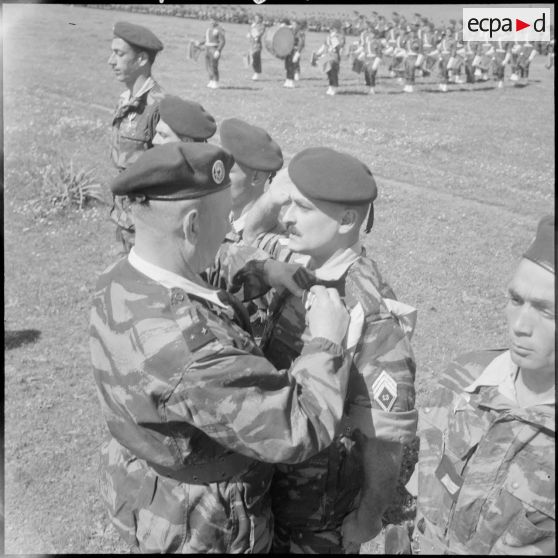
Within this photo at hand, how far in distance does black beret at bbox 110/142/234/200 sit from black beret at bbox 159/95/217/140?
9.41 feet

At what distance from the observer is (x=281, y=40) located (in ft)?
77.0

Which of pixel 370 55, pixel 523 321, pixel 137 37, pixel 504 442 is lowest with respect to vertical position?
pixel 370 55

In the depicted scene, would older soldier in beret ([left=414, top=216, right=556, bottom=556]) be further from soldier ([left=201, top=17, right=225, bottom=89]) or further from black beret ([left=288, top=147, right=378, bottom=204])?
soldier ([left=201, top=17, right=225, bottom=89])

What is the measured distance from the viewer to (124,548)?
406cm

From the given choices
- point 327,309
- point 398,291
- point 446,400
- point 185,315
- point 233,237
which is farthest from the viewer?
point 398,291

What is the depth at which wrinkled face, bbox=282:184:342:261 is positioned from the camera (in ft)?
9.05

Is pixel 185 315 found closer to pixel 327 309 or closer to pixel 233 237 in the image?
pixel 327 309

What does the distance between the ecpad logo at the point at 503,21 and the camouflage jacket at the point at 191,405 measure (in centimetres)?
155

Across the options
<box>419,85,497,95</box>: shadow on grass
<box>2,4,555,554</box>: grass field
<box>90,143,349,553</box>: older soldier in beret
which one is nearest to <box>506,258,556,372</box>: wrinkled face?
<box>90,143,349,553</box>: older soldier in beret

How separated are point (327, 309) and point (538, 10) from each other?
1620 mm

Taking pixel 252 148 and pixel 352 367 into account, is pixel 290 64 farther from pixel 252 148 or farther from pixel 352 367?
pixel 352 367

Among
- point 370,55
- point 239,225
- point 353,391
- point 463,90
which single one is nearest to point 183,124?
point 239,225

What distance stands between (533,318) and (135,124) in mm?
5200

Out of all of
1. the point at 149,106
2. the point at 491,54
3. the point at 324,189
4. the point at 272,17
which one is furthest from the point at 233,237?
the point at 272,17
